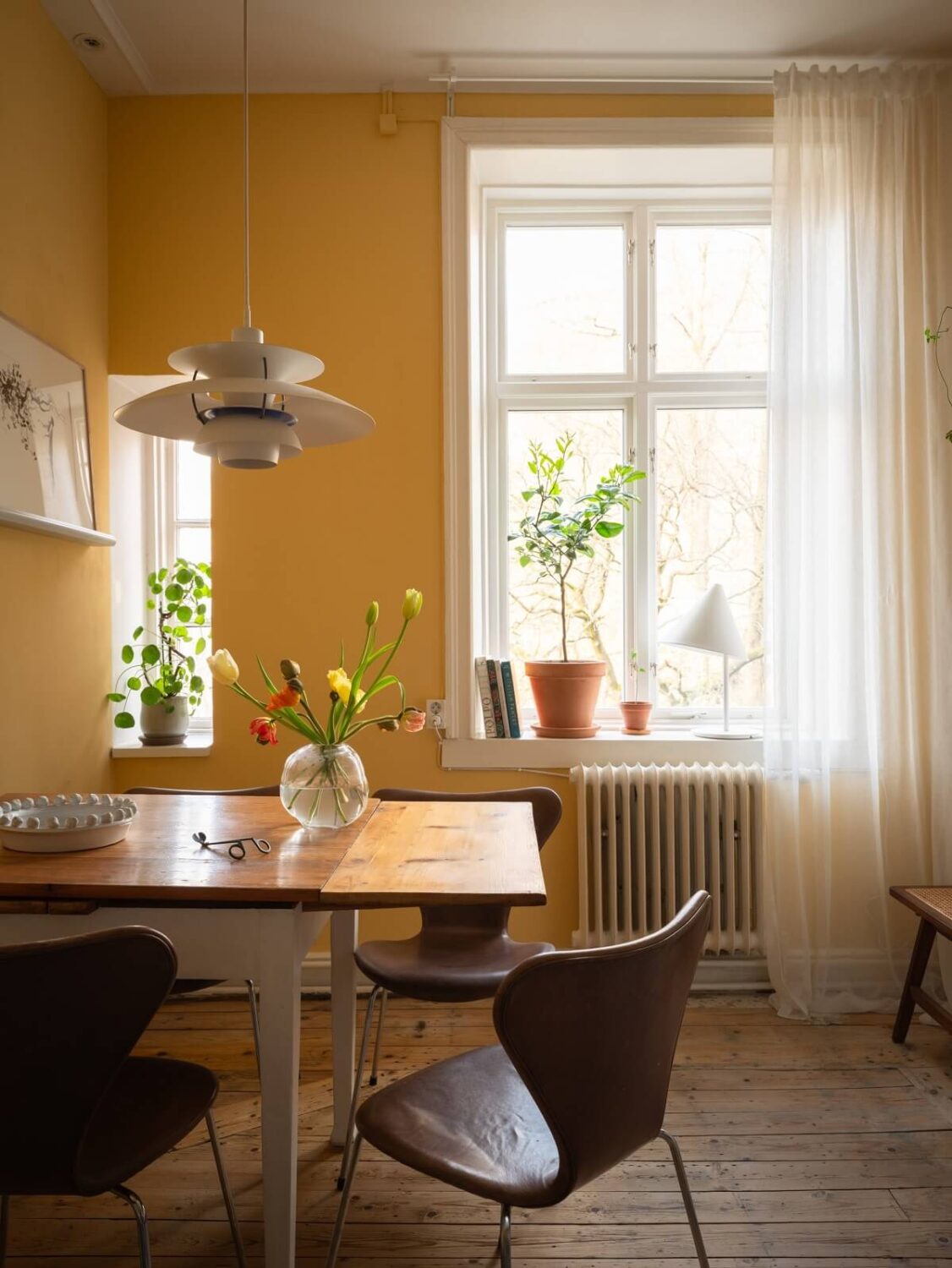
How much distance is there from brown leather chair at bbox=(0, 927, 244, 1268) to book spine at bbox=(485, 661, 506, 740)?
2.03 m

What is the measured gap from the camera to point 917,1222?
79.4 inches

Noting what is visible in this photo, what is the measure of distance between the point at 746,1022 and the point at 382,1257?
1546 millimetres

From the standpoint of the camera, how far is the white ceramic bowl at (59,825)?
1.87 m

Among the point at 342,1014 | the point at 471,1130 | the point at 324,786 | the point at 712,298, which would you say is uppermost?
the point at 712,298

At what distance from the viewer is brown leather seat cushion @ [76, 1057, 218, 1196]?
1.39 m

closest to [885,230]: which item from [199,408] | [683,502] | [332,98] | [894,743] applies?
[683,502]

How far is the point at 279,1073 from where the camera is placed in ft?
5.32

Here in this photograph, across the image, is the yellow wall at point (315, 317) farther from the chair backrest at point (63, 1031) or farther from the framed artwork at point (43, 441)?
the chair backrest at point (63, 1031)

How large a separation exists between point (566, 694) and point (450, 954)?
1185mm

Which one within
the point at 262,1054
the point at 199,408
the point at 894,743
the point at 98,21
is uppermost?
the point at 98,21

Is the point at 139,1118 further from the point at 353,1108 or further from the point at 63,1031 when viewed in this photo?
the point at 353,1108

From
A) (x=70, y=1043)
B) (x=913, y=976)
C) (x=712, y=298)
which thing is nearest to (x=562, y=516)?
(x=712, y=298)

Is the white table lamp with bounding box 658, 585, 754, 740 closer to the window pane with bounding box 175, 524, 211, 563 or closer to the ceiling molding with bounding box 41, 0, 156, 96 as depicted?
the window pane with bounding box 175, 524, 211, 563

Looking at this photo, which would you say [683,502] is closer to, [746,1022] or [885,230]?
[885,230]
